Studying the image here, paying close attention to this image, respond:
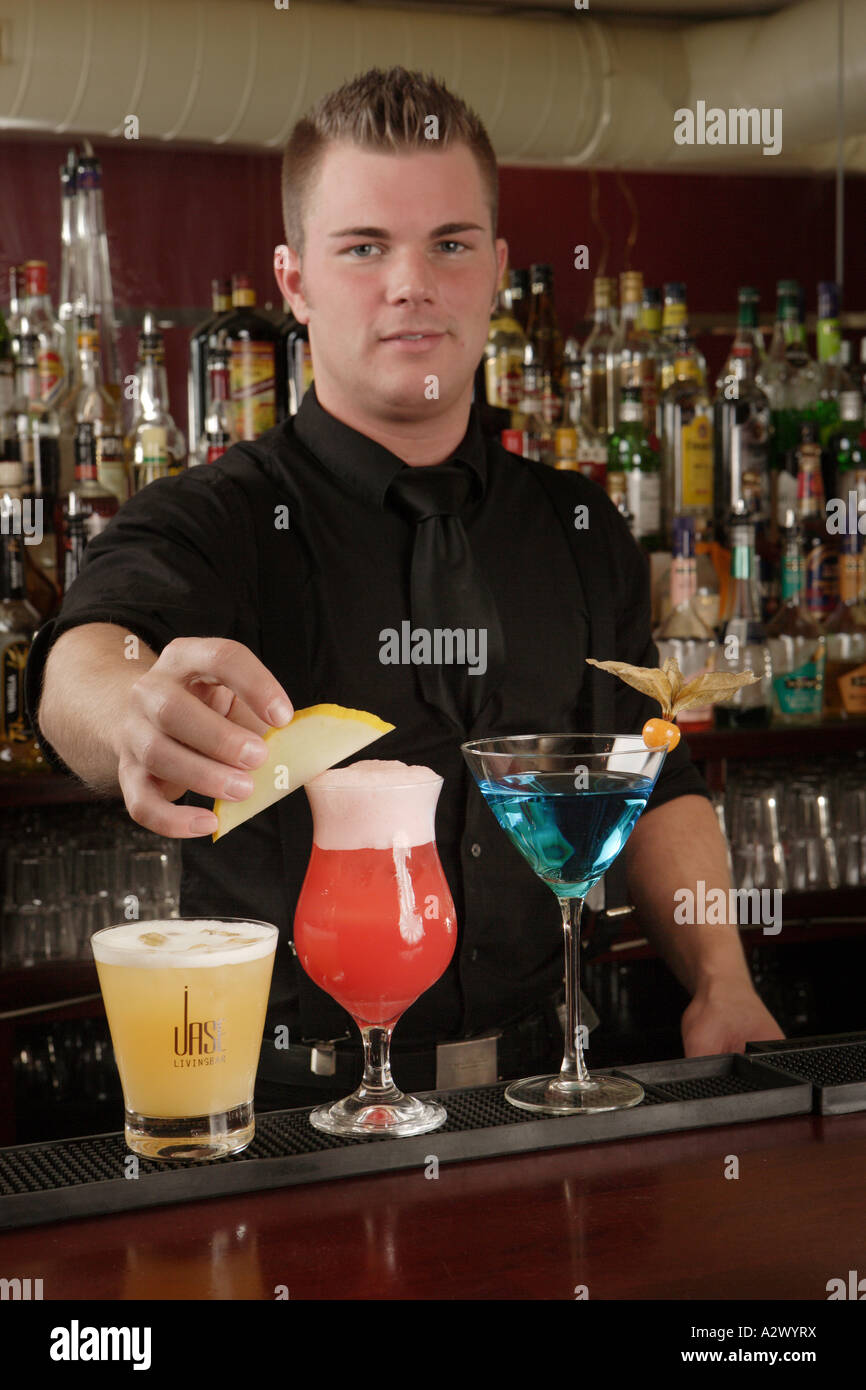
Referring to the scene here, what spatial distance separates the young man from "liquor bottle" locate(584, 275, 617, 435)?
1.04m

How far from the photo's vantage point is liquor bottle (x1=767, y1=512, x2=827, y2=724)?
8.58 feet

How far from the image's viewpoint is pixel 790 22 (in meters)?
3.10

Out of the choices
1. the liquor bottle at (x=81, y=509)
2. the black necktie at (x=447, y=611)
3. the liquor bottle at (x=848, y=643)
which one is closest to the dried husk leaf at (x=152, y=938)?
the black necktie at (x=447, y=611)

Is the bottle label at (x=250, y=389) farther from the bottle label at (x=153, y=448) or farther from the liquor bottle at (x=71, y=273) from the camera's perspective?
the liquor bottle at (x=71, y=273)

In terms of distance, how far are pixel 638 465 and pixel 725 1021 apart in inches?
58.3

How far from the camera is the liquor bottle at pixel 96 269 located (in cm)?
255

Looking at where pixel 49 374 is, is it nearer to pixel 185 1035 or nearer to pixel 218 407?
pixel 218 407

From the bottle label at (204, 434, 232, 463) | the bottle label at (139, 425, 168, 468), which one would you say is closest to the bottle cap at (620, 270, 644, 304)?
the bottle label at (204, 434, 232, 463)

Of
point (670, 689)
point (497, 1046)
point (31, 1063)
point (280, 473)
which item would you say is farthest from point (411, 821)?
point (31, 1063)

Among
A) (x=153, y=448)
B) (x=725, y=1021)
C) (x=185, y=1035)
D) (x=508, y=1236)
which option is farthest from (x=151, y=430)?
(x=508, y=1236)

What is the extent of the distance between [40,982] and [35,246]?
157cm

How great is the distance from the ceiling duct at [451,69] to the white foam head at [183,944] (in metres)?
2.26

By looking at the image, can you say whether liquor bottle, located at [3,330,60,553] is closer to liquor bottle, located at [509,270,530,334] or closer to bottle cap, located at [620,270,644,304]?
liquor bottle, located at [509,270,530,334]
